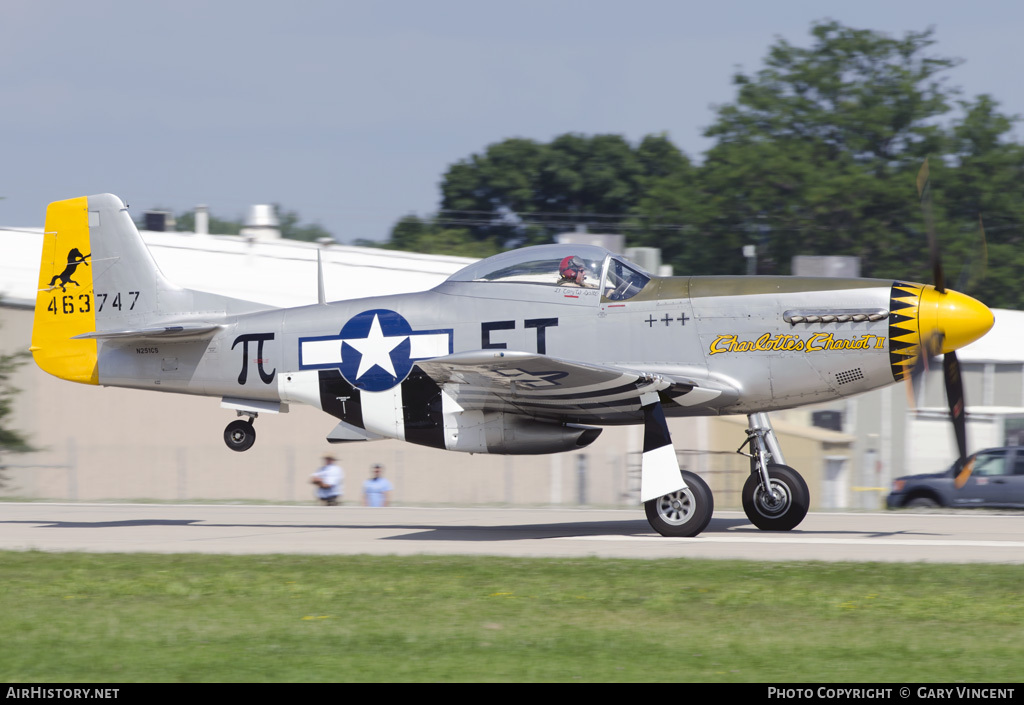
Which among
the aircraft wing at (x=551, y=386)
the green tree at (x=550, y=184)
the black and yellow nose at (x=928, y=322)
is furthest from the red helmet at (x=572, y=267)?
the green tree at (x=550, y=184)

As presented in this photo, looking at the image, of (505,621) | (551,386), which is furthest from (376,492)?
(505,621)

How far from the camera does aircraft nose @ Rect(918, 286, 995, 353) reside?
12281 mm

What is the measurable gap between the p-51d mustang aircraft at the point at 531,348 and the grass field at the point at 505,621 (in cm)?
241

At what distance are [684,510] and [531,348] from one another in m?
2.48

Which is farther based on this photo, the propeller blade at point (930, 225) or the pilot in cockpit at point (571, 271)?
the pilot in cockpit at point (571, 271)

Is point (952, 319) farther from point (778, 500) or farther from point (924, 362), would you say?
point (778, 500)

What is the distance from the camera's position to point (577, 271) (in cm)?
1359

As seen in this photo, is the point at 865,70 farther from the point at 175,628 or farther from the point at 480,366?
the point at 175,628

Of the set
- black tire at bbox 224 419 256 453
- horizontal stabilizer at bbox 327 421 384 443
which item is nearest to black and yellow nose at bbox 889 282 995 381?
horizontal stabilizer at bbox 327 421 384 443

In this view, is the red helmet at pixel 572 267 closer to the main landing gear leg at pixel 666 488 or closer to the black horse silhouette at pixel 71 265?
the main landing gear leg at pixel 666 488

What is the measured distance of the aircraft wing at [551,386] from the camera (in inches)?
482

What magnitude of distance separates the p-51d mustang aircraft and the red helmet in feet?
0.05
